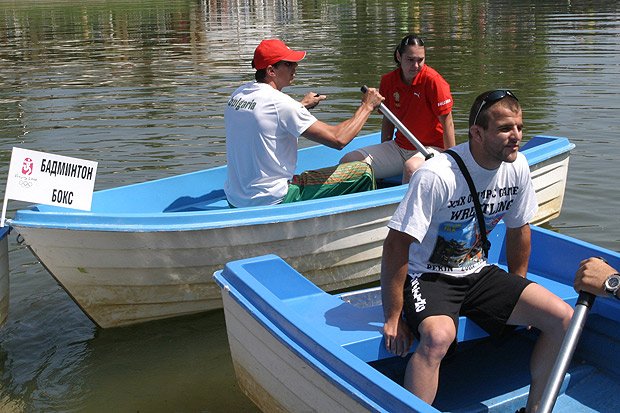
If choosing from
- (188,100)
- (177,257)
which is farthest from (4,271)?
(188,100)

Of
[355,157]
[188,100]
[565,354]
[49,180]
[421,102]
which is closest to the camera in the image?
[565,354]

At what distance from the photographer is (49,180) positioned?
18.2 feet

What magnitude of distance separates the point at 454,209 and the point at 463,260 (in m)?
0.28

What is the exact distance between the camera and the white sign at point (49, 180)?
5.46 meters

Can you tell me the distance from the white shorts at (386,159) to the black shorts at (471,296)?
10.3 feet

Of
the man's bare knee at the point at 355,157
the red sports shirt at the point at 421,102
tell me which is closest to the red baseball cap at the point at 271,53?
the red sports shirt at the point at 421,102

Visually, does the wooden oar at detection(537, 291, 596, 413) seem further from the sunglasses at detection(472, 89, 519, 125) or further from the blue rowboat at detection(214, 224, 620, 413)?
the sunglasses at detection(472, 89, 519, 125)

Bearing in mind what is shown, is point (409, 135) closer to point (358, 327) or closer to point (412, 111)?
point (412, 111)

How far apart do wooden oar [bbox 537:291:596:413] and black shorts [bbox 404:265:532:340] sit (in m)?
0.37

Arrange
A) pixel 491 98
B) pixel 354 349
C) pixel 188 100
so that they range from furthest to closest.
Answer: pixel 188 100 → pixel 354 349 → pixel 491 98

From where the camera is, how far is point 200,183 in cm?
710

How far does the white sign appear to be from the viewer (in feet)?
17.9

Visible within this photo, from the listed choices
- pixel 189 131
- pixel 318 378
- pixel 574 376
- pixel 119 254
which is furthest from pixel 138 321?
pixel 189 131

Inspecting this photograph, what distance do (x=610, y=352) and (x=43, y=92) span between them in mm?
12329
